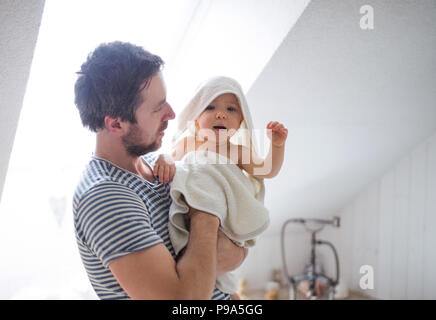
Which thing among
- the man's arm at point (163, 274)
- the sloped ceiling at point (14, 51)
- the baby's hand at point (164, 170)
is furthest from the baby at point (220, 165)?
the sloped ceiling at point (14, 51)

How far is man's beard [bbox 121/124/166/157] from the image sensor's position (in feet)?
2.82

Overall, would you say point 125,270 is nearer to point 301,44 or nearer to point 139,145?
point 139,145

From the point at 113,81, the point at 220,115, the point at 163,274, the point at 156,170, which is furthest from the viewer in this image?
the point at 220,115

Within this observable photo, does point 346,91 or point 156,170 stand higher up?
point 346,91

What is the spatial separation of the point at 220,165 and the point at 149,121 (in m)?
0.23

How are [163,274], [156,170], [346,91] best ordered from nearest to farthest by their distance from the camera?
[163,274], [156,170], [346,91]

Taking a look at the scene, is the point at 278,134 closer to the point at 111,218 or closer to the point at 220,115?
the point at 220,115

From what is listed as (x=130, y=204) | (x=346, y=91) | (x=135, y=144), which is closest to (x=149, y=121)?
(x=135, y=144)

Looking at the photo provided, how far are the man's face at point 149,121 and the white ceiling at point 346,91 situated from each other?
2.32 ft

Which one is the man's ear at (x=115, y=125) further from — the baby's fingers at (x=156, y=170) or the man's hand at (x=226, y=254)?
the man's hand at (x=226, y=254)

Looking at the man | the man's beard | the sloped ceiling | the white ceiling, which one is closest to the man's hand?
the man

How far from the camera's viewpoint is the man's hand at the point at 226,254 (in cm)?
90

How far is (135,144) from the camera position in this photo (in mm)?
869

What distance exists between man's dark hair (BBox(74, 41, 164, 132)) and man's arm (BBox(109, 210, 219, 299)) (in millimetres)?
332
